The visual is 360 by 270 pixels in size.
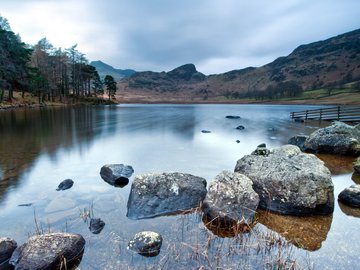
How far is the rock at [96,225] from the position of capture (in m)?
A: 6.24

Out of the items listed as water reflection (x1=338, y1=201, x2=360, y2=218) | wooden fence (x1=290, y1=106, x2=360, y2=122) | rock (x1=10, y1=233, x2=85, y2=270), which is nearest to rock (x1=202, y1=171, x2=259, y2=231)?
water reflection (x1=338, y1=201, x2=360, y2=218)

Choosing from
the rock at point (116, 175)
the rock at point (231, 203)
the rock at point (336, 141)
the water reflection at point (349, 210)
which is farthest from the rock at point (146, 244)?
the rock at point (336, 141)

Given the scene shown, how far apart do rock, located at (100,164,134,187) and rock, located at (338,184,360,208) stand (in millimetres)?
8200

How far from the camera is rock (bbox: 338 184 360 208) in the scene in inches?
308

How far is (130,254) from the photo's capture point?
527 centimetres

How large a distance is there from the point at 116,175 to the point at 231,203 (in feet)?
17.9

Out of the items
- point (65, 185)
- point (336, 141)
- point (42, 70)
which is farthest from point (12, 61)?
point (336, 141)

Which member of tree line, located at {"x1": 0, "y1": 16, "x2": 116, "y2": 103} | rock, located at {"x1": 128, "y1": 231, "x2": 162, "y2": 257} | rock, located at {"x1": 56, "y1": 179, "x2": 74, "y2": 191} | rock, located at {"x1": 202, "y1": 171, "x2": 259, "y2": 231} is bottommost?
rock, located at {"x1": 56, "y1": 179, "x2": 74, "y2": 191}

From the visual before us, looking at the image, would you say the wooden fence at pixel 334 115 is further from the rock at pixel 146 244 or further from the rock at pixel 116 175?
the rock at pixel 146 244

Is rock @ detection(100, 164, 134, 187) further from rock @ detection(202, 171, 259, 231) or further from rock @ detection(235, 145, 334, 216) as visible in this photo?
rock @ detection(235, 145, 334, 216)

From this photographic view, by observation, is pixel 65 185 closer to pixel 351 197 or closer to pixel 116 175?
pixel 116 175

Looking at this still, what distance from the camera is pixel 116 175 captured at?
10.1 metres

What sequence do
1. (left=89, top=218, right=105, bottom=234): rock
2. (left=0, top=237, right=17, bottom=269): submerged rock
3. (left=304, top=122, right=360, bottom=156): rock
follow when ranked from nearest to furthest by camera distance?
(left=0, top=237, right=17, bottom=269): submerged rock, (left=89, top=218, right=105, bottom=234): rock, (left=304, top=122, right=360, bottom=156): rock

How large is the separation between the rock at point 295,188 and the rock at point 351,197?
3.27 ft
